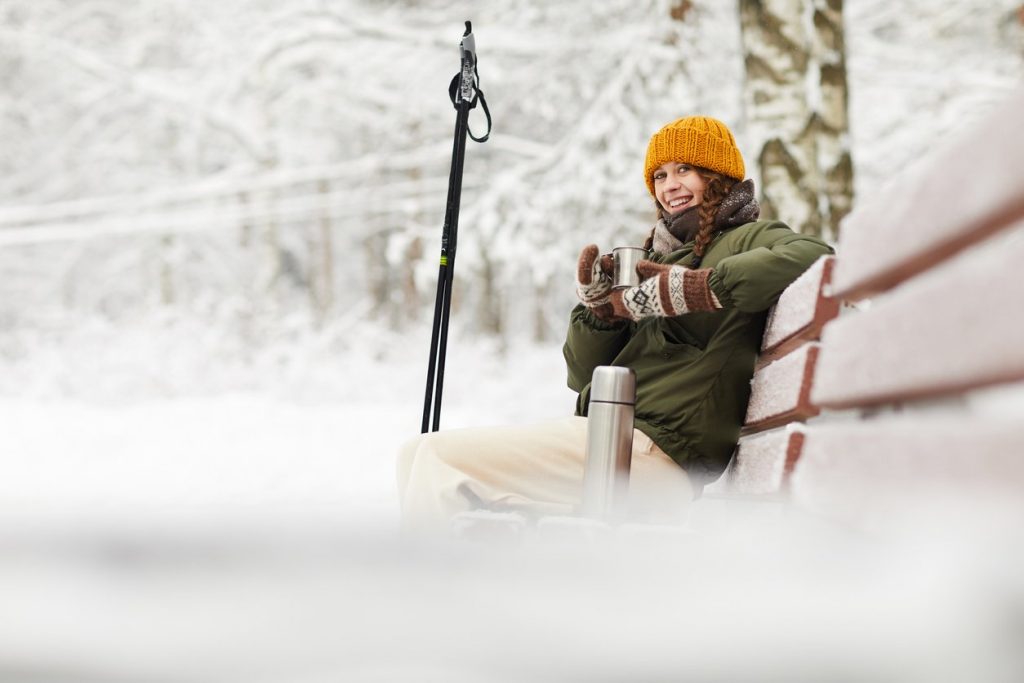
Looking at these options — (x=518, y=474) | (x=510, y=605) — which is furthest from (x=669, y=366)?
(x=510, y=605)

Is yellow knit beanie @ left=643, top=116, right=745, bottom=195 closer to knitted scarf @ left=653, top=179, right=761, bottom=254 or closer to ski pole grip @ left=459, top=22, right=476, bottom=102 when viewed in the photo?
knitted scarf @ left=653, top=179, right=761, bottom=254

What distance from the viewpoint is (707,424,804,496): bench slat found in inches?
88.2

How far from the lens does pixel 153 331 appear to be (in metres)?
13.1

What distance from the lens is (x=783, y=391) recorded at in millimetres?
2398

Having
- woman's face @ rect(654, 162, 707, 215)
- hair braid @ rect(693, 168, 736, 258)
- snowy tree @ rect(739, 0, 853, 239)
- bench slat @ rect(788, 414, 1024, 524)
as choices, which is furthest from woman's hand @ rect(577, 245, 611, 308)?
snowy tree @ rect(739, 0, 853, 239)

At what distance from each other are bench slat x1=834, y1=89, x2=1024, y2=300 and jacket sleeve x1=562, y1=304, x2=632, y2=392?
1.35 m

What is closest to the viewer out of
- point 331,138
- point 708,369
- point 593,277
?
point 708,369

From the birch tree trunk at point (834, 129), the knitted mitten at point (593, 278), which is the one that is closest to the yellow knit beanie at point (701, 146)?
the knitted mitten at point (593, 278)

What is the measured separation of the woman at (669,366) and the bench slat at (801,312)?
68mm

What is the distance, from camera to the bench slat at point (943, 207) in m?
1.03

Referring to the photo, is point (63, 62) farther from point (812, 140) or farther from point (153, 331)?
point (812, 140)

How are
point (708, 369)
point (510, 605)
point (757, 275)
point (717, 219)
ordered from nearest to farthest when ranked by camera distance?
1. point (510, 605)
2. point (757, 275)
3. point (708, 369)
4. point (717, 219)

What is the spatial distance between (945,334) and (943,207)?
16 cm

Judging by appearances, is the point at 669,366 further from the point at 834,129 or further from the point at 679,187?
the point at 834,129
